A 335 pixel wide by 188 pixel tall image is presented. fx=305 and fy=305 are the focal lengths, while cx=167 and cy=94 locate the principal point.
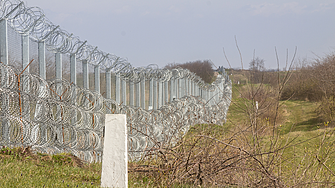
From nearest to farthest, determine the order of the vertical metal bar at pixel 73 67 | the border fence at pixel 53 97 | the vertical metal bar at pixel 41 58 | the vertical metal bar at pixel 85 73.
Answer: the border fence at pixel 53 97 → the vertical metal bar at pixel 41 58 → the vertical metal bar at pixel 73 67 → the vertical metal bar at pixel 85 73

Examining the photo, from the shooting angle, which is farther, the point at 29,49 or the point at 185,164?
the point at 29,49

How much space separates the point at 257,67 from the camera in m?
5.33

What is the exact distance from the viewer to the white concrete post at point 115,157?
3.86m

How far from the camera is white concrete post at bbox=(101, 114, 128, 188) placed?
12.7 ft

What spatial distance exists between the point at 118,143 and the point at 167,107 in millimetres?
6929

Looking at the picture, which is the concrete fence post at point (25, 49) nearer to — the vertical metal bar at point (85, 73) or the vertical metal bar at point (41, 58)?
the vertical metal bar at point (41, 58)

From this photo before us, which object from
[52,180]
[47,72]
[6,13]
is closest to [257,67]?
[52,180]

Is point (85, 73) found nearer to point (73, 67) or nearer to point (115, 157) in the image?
point (73, 67)

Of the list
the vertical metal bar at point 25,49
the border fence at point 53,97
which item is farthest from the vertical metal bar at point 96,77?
the vertical metal bar at point 25,49

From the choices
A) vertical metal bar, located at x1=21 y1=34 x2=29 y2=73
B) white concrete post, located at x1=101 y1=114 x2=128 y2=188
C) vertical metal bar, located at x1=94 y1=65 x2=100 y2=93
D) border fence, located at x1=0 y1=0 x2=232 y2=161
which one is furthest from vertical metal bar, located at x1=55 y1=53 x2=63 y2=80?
white concrete post, located at x1=101 y1=114 x2=128 y2=188

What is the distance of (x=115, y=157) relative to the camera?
3906mm

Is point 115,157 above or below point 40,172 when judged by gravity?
above

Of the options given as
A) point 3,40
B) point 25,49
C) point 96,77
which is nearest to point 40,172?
point 3,40

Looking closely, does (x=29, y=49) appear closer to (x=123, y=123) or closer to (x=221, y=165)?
(x=123, y=123)
